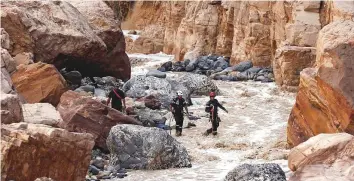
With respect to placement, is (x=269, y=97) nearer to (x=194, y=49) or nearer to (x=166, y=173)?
(x=166, y=173)

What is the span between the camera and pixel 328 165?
316 inches

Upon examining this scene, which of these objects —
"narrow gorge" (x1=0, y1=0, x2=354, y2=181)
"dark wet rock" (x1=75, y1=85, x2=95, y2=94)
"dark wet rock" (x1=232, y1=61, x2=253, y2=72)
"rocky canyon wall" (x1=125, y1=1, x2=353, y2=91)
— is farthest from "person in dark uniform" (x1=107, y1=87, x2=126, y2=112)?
"dark wet rock" (x1=232, y1=61, x2=253, y2=72)

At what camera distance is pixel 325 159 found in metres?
8.18

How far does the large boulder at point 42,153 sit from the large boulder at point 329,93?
4352mm

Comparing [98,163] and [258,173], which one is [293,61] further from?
[258,173]

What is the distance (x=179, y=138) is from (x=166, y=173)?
3.49 m

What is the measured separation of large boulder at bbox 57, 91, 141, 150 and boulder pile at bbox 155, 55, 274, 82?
11.7m

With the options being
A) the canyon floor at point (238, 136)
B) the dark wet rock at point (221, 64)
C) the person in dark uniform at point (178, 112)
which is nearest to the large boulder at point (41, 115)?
the canyon floor at point (238, 136)

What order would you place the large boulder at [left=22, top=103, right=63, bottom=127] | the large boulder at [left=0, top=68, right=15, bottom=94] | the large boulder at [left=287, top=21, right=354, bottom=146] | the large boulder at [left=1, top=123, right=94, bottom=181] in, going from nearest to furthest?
the large boulder at [left=1, top=123, right=94, bottom=181], the large boulder at [left=0, top=68, right=15, bottom=94], the large boulder at [left=22, top=103, right=63, bottom=127], the large boulder at [left=287, top=21, right=354, bottom=146]

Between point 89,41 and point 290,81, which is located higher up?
point 89,41

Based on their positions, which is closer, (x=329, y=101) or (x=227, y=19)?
(x=329, y=101)

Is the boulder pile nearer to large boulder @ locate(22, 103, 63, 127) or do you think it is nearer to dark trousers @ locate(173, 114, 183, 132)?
dark trousers @ locate(173, 114, 183, 132)

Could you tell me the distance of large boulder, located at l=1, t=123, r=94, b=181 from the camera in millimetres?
7492

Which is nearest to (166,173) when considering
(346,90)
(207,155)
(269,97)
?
(207,155)
